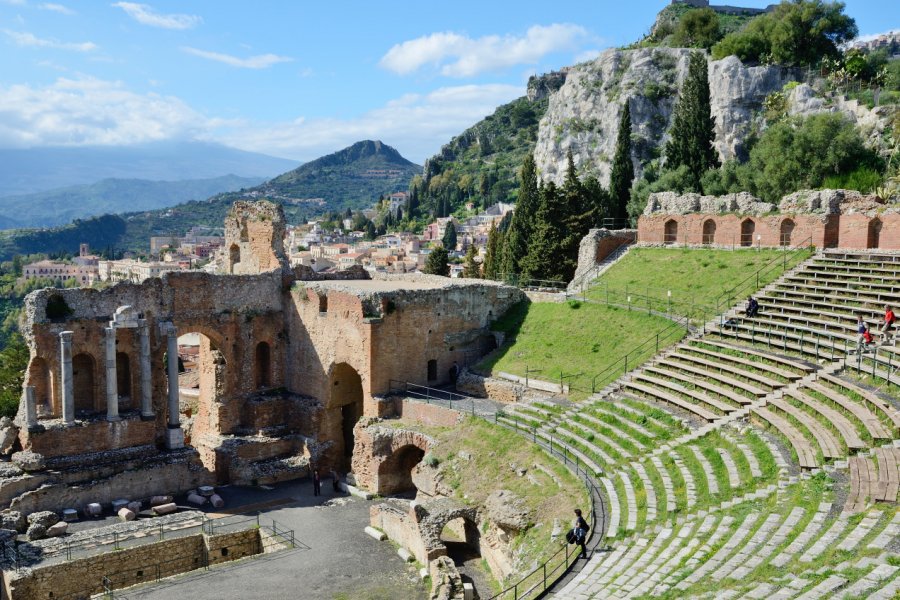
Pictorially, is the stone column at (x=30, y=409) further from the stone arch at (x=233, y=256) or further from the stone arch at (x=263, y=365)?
the stone arch at (x=233, y=256)

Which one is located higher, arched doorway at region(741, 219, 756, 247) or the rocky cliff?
the rocky cliff

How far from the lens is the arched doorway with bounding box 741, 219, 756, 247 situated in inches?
1302

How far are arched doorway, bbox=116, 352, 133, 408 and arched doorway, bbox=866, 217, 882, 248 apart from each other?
27.8 metres

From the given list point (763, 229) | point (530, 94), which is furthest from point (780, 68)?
point (530, 94)

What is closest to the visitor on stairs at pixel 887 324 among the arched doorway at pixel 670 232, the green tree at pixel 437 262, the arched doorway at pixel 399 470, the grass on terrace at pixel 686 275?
the grass on terrace at pixel 686 275

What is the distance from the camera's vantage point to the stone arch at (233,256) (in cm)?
3700

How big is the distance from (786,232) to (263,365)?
73.3 feet

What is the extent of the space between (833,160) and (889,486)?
93.2 ft

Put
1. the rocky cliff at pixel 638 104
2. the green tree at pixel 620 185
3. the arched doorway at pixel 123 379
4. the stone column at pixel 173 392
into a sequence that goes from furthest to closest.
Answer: the rocky cliff at pixel 638 104
the green tree at pixel 620 185
the arched doorway at pixel 123 379
the stone column at pixel 173 392

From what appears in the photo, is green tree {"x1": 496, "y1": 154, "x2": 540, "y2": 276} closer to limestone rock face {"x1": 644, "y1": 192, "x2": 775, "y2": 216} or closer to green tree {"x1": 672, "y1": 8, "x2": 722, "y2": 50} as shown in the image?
limestone rock face {"x1": 644, "y1": 192, "x2": 775, "y2": 216}

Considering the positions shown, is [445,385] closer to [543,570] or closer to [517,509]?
[517,509]

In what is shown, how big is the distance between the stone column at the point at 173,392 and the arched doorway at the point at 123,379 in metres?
1.69

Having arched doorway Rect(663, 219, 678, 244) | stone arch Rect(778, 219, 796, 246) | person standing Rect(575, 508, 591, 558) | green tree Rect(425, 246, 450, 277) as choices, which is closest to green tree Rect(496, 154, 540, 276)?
green tree Rect(425, 246, 450, 277)

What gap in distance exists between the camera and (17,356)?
4606 centimetres
